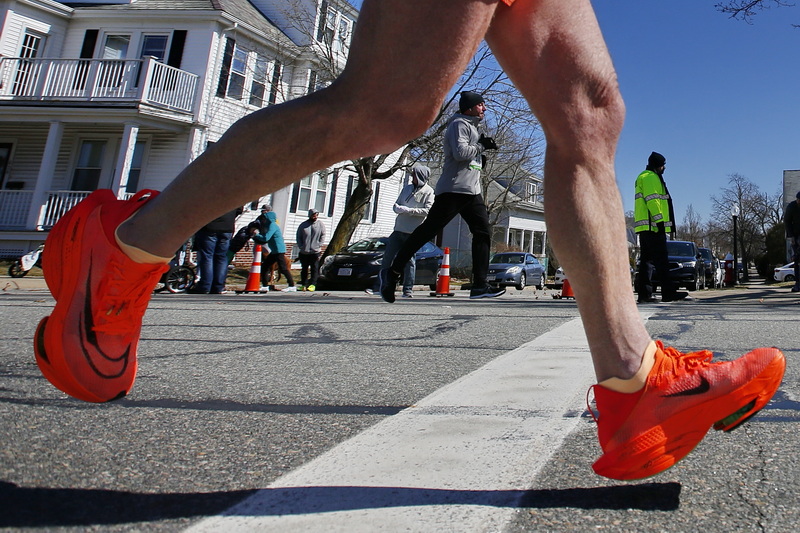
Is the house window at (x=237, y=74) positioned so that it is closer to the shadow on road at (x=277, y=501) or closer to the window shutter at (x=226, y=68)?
the window shutter at (x=226, y=68)

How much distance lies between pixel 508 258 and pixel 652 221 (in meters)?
17.8

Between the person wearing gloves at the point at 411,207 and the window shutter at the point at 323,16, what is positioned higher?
the window shutter at the point at 323,16

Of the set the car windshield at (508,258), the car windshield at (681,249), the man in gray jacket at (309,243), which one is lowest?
the man in gray jacket at (309,243)

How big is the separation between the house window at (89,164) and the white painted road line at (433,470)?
24.1m

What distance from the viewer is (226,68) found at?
23.7 metres

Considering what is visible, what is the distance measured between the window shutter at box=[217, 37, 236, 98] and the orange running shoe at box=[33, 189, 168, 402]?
23.5 meters

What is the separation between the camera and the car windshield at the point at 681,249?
21188mm

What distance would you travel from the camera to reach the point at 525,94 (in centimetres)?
170

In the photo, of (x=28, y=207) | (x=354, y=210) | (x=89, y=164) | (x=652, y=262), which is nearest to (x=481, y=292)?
(x=652, y=262)

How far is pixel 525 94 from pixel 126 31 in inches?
1010

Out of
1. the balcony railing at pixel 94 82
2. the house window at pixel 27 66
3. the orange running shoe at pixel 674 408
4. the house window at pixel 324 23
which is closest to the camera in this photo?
the orange running shoe at pixel 674 408

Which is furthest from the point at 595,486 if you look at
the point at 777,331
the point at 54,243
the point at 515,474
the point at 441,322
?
the point at 777,331

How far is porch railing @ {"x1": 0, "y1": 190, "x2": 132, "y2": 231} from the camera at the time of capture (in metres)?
21.2

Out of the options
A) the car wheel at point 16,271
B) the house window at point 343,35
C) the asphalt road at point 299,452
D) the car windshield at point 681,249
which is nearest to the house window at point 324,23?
the house window at point 343,35
